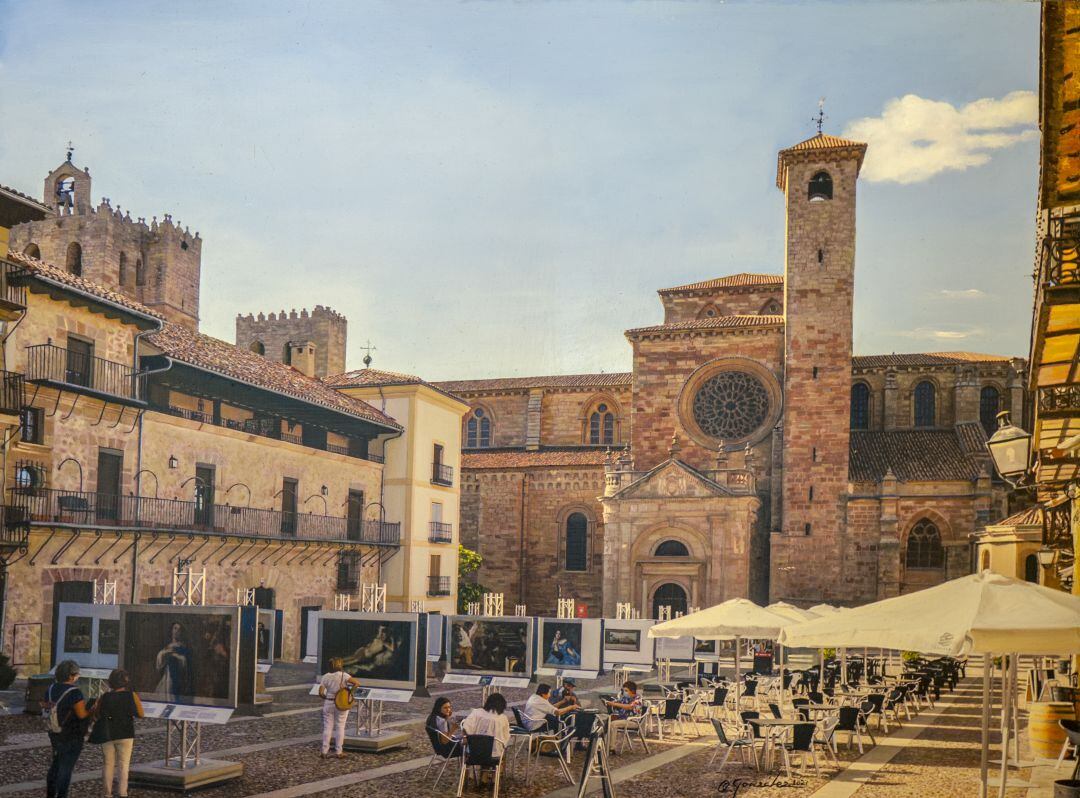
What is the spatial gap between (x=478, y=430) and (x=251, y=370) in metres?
23.4

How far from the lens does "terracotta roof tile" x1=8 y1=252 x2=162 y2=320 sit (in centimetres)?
2247

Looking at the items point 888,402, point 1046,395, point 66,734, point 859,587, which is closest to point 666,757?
point 1046,395

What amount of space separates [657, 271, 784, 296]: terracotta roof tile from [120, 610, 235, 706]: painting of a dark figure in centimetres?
3905

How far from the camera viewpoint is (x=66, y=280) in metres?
23.8

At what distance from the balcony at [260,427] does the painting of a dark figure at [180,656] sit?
14107 millimetres

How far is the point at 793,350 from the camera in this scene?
4256 cm

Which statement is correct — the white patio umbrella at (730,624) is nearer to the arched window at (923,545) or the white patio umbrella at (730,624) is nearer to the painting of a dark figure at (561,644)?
the painting of a dark figure at (561,644)

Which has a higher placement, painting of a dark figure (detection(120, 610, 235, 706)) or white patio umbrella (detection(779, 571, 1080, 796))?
white patio umbrella (detection(779, 571, 1080, 796))

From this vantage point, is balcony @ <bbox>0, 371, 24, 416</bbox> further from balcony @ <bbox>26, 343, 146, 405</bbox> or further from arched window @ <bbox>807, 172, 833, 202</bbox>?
arched window @ <bbox>807, 172, 833, 202</bbox>

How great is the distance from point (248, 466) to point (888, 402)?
27.5m

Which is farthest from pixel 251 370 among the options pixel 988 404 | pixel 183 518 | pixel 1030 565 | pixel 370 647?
pixel 988 404

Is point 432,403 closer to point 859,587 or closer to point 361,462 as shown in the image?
point 361,462

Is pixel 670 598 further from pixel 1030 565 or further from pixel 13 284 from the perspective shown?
pixel 13 284

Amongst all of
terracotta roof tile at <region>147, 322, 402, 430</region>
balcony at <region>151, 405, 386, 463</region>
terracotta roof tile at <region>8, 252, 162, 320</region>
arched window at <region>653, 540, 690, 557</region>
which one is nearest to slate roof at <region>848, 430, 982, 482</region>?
arched window at <region>653, 540, 690, 557</region>
